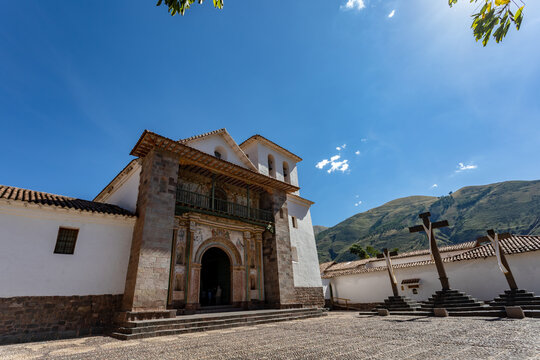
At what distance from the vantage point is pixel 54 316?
7934mm

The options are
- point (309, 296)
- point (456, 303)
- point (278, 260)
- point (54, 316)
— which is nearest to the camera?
point (54, 316)

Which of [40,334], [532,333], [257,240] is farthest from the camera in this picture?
[257,240]

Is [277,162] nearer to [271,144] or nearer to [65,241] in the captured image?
[271,144]

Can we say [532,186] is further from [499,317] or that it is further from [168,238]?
[168,238]

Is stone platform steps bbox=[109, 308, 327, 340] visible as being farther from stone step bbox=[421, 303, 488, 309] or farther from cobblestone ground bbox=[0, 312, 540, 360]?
stone step bbox=[421, 303, 488, 309]

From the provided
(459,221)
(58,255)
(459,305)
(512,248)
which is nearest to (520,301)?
(459,305)

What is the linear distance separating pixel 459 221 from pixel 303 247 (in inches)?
A: 3988

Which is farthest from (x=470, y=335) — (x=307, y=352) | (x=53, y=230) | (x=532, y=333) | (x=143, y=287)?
(x=53, y=230)

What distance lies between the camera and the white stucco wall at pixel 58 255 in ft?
25.2

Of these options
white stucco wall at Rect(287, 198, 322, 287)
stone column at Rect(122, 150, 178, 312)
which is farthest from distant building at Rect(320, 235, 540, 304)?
stone column at Rect(122, 150, 178, 312)

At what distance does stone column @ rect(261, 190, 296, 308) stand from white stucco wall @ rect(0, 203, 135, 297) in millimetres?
6878

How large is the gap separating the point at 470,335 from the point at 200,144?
11919mm

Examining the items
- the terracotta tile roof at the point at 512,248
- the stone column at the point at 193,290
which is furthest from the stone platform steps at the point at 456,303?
the stone column at the point at 193,290

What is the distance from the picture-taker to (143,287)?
8656 millimetres
